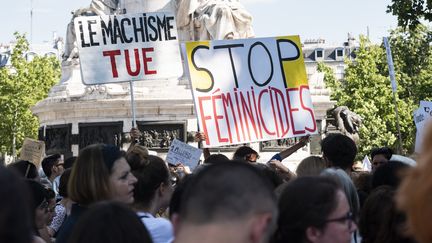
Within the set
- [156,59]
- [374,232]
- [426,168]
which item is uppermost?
[156,59]

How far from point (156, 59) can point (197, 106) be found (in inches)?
119

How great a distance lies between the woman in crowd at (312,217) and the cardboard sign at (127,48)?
10144mm

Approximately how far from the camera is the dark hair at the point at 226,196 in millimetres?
3541

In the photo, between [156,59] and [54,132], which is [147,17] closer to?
[156,59]

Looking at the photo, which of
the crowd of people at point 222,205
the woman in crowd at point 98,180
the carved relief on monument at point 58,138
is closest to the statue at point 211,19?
the carved relief on monument at point 58,138

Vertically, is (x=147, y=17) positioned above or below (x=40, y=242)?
above

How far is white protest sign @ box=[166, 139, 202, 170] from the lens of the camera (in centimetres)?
1305

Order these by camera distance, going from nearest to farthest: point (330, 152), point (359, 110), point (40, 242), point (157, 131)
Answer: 1. point (40, 242)
2. point (330, 152)
3. point (157, 131)
4. point (359, 110)

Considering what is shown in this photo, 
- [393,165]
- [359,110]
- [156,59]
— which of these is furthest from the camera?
[359,110]

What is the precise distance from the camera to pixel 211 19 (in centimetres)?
2542

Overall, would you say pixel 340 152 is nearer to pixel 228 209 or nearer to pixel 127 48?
pixel 228 209

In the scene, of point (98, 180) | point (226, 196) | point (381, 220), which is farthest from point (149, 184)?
point (226, 196)

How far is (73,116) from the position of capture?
1025 inches

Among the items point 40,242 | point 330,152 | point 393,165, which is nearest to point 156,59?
point 330,152
